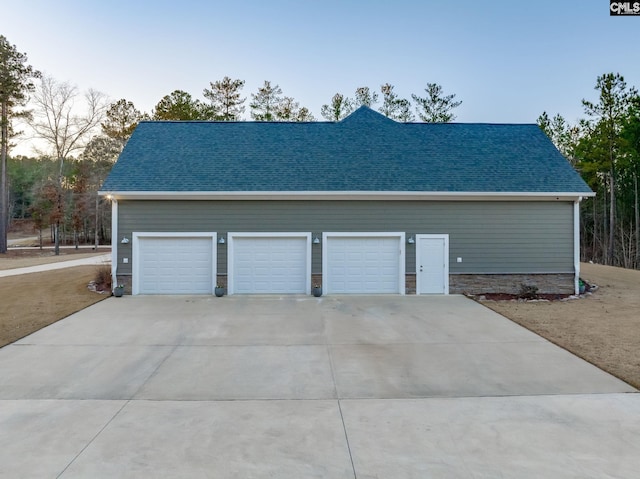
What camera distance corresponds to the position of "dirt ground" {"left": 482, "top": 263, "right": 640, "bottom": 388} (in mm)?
6297

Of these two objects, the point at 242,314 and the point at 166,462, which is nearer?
the point at 166,462

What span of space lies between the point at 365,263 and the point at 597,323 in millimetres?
6269

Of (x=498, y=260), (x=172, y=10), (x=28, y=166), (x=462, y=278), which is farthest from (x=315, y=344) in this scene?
(x=28, y=166)

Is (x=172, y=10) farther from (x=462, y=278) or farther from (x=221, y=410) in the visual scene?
(x=221, y=410)

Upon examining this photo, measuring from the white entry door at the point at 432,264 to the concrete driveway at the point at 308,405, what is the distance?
409cm

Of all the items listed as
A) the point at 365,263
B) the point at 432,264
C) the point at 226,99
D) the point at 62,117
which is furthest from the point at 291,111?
the point at 432,264

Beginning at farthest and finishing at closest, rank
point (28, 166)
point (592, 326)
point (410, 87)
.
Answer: point (28, 166), point (410, 87), point (592, 326)

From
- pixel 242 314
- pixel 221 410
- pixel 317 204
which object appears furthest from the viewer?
pixel 317 204

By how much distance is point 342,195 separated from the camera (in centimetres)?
1224

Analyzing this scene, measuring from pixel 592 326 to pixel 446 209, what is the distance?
535 cm

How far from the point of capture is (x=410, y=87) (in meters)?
32.8

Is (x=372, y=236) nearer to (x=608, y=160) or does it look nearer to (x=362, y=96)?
(x=362, y=96)

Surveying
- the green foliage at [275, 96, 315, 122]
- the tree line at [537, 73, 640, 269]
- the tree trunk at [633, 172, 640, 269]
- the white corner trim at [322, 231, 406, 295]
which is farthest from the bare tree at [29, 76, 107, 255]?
the tree trunk at [633, 172, 640, 269]

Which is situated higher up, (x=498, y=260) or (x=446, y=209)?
(x=446, y=209)
